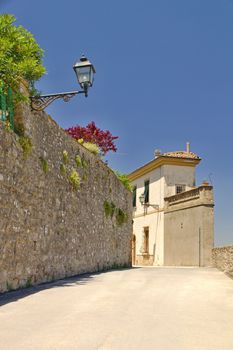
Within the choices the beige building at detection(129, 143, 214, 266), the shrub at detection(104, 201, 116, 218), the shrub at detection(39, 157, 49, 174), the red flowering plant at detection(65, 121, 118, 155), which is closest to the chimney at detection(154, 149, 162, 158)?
the beige building at detection(129, 143, 214, 266)

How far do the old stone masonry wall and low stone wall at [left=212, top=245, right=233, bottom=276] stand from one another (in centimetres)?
466

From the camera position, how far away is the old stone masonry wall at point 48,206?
9172 mm

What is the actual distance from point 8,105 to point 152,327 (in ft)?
20.4

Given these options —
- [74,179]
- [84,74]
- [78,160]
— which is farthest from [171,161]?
[84,74]

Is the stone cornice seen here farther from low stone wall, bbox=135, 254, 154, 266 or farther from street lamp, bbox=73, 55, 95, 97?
street lamp, bbox=73, 55, 95, 97

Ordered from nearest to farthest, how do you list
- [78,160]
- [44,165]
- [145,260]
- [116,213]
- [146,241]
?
[44,165]
[78,160]
[116,213]
[145,260]
[146,241]

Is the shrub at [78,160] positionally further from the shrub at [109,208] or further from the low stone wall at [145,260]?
the low stone wall at [145,260]

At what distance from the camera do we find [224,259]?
17.9 meters

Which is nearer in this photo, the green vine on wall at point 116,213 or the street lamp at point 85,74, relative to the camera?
the street lamp at point 85,74

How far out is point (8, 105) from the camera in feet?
32.6

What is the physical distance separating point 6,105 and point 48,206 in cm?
302

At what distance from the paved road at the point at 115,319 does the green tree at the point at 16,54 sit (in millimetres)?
4568

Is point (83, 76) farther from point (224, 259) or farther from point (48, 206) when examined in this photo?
point (224, 259)

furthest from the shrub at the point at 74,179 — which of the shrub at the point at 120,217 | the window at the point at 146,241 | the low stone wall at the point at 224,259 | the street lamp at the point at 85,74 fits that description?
the window at the point at 146,241
